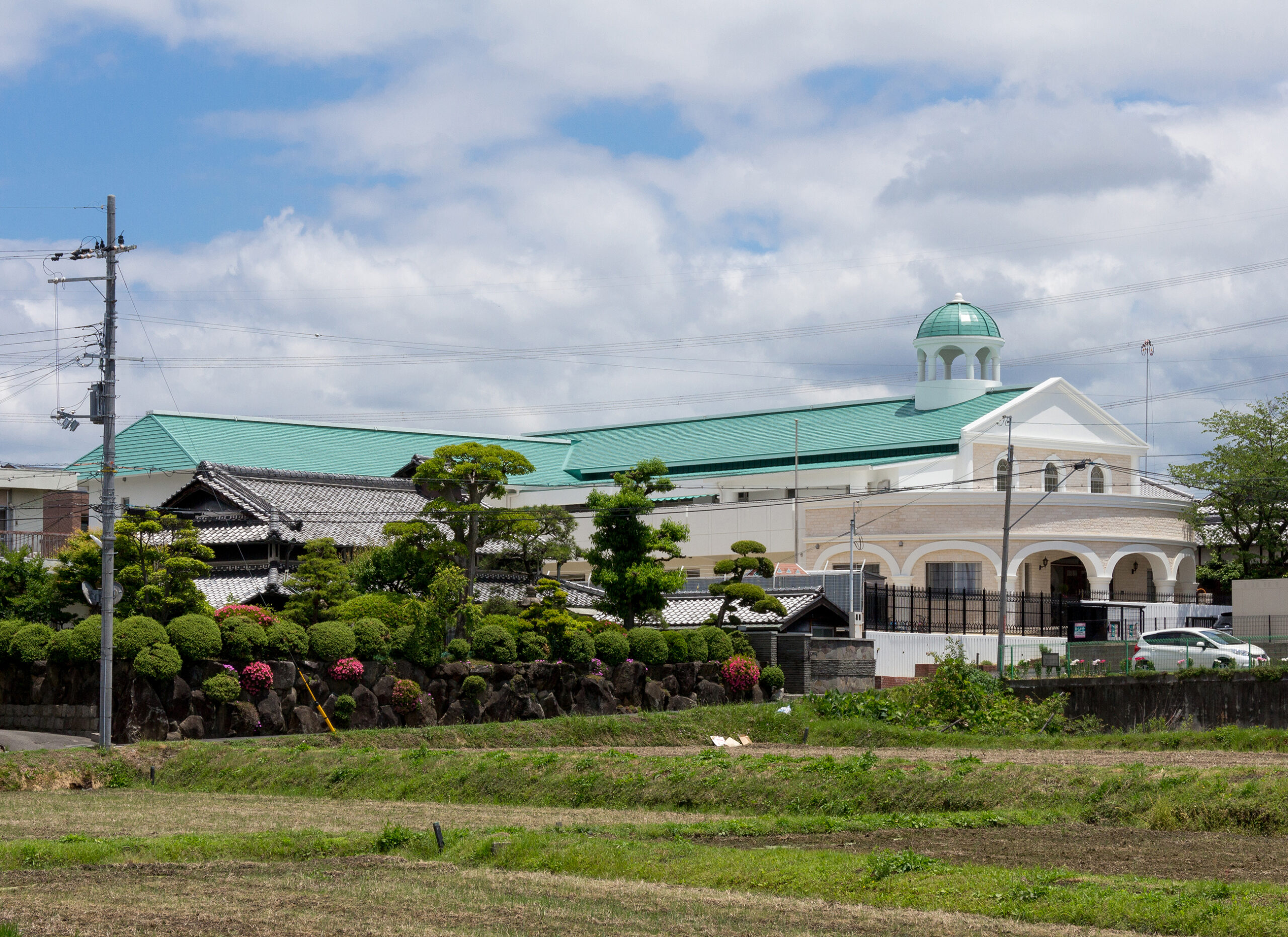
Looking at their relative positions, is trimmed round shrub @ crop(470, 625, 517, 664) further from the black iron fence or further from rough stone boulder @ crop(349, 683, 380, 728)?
the black iron fence

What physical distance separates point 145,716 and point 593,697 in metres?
11.3

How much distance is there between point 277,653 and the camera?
97.9ft

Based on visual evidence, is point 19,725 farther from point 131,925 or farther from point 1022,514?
point 1022,514

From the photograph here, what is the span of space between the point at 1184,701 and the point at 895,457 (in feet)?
95.4

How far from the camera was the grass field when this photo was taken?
34.4 feet

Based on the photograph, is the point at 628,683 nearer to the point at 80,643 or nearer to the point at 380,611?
the point at 380,611

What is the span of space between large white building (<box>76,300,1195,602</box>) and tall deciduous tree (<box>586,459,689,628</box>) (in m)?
18.1

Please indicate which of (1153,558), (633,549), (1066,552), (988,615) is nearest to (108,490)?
(633,549)

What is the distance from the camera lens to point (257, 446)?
192 feet

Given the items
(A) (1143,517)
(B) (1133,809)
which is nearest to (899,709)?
(B) (1133,809)

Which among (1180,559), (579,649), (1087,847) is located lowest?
(1087,847)

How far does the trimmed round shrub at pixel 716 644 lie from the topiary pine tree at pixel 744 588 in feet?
4.64

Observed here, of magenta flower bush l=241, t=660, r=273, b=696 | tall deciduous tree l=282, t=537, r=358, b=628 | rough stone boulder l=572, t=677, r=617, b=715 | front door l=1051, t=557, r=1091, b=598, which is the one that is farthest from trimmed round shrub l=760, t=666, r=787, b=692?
front door l=1051, t=557, r=1091, b=598

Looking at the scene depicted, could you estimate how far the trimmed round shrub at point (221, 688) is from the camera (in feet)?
93.3
